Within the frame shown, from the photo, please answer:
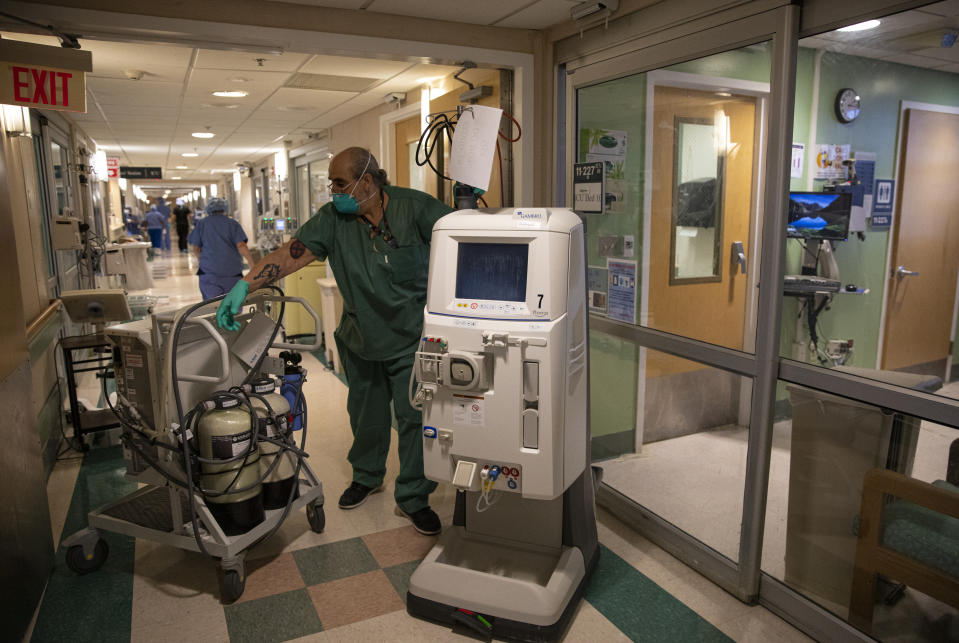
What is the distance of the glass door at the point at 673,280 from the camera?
2686 millimetres

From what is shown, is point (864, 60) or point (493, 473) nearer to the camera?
point (493, 473)

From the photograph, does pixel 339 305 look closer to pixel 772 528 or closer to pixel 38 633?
pixel 38 633

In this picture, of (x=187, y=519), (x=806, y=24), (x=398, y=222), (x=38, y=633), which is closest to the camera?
(x=806, y=24)

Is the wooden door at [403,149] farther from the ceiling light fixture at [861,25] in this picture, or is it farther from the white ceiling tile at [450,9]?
the ceiling light fixture at [861,25]

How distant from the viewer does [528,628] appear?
6.72 feet

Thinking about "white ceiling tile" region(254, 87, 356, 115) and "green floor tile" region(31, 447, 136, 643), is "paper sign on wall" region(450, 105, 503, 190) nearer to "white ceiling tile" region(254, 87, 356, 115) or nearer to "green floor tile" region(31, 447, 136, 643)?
"green floor tile" region(31, 447, 136, 643)

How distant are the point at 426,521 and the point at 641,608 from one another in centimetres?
97

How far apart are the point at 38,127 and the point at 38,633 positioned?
14.1ft

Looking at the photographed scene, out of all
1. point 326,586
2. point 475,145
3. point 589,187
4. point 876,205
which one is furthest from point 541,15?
point 326,586

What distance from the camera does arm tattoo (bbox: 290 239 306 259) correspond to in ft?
8.96

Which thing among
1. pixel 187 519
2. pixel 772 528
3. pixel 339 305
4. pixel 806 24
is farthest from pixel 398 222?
pixel 339 305

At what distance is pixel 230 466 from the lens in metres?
2.33

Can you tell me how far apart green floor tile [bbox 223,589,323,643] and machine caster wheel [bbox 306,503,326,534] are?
416 millimetres

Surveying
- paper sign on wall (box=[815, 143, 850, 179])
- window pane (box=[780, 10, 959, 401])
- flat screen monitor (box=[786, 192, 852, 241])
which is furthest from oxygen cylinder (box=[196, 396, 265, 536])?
paper sign on wall (box=[815, 143, 850, 179])
